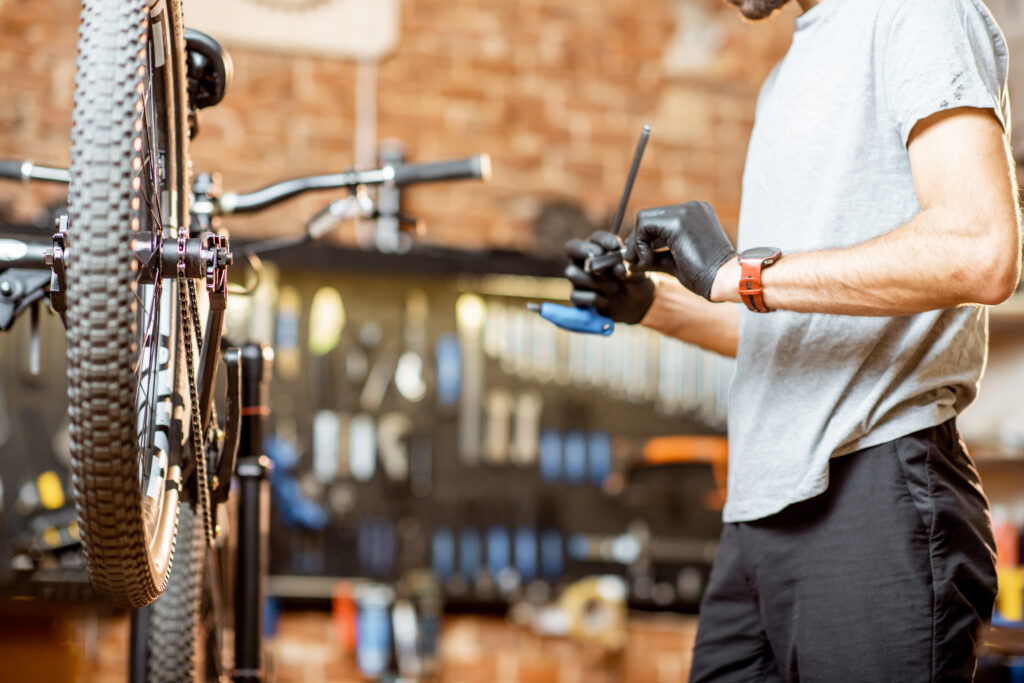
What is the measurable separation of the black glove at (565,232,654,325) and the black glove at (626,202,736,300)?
4.5 inches

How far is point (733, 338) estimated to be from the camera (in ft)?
4.79

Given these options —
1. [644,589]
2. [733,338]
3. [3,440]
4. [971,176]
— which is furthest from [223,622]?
[644,589]

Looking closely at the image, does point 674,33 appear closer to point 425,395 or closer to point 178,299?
point 425,395

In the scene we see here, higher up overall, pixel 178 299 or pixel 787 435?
pixel 178 299

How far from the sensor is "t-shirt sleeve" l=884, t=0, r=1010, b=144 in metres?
1.03

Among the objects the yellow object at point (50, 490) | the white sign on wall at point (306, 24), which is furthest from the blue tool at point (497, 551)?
the white sign on wall at point (306, 24)

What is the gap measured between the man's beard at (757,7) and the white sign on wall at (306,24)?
2749 millimetres

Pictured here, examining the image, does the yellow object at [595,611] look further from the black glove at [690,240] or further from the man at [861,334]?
the black glove at [690,240]

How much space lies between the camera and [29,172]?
129 cm

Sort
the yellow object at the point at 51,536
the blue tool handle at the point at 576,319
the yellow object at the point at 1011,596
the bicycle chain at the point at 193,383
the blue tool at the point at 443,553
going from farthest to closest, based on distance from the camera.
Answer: the blue tool at the point at 443,553, the yellow object at the point at 1011,596, the yellow object at the point at 51,536, the blue tool handle at the point at 576,319, the bicycle chain at the point at 193,383

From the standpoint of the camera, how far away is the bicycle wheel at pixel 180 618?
1.43 metres

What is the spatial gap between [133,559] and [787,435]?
72 centimetres

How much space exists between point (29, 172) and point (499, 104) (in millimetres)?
2933

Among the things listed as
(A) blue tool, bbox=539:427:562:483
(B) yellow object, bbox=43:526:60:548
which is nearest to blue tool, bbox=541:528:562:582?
(A) blue tool, bbox=539:427:562:483
